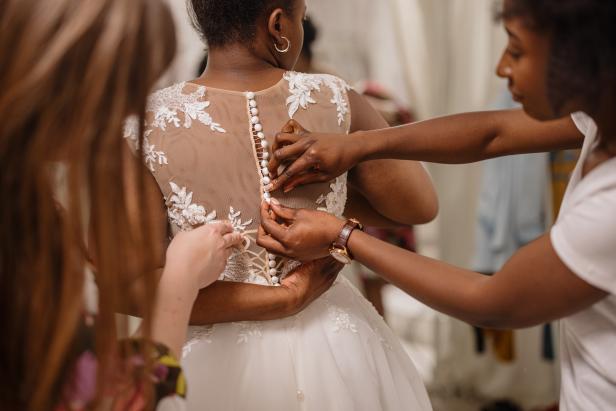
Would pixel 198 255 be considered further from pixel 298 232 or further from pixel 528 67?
pixel 528 67

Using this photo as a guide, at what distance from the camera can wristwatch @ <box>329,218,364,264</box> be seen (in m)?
1.28

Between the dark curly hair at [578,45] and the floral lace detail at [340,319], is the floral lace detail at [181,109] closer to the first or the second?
the floral lace detail at [340,319]

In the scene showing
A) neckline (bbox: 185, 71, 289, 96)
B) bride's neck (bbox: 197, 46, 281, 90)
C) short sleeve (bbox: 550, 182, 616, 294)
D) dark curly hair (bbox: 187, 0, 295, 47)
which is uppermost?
dark curly hair (bbox: 187, 0, 295, 47)

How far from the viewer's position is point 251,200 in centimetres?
137

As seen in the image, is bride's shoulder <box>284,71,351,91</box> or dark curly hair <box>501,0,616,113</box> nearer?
dark curly hair <box>501,0,616,113</box>

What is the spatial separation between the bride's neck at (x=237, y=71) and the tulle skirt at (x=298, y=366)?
45 centimetres

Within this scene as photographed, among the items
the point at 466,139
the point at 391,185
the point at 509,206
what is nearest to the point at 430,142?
the point at 466,139

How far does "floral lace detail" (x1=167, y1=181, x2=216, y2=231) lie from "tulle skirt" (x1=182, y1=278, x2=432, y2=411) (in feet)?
0.68

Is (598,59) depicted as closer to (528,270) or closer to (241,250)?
(528,270)

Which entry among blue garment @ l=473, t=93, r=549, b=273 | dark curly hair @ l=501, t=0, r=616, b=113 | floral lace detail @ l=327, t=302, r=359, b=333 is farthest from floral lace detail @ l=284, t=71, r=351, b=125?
blue garment @ l=473, t=93, r=549, b=273

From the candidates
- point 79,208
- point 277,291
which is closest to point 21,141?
point 79,208

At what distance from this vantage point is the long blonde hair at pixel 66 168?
85 centimetres

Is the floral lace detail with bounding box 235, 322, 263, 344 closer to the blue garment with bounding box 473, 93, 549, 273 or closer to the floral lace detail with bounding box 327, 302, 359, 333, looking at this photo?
the floral lace detail with bounding box 327, 302, 359, 333

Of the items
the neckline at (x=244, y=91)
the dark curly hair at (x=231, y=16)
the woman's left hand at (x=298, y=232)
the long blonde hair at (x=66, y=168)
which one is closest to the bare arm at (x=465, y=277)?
the woman's left hand at (x=298, y=232)
